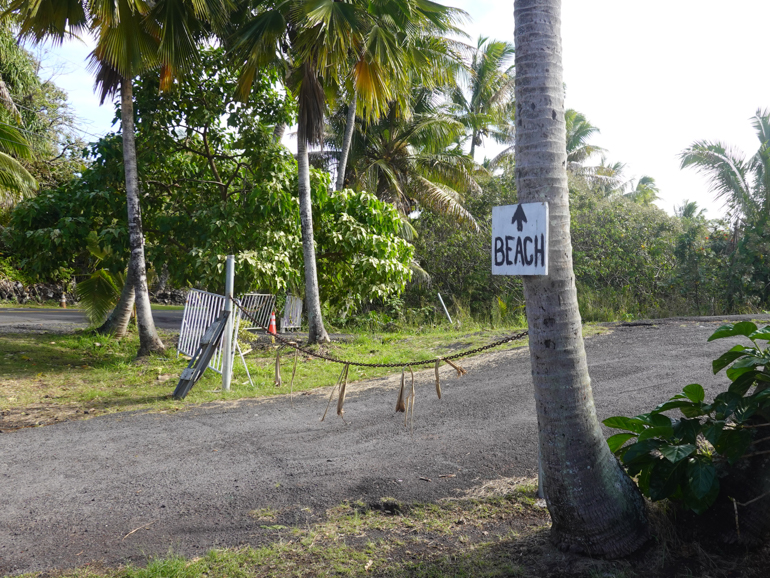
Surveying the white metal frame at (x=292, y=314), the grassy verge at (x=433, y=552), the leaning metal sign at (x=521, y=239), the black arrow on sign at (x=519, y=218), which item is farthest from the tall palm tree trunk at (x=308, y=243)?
the black arrow on sign at (x=519, y=218)

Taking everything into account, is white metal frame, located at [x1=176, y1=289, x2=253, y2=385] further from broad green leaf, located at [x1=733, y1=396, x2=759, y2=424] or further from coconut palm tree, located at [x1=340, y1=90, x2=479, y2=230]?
coconut palm tree, located at [x1=340, y1=90, x2=479, y2=230]

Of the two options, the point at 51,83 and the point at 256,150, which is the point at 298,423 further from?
the point at 51,83

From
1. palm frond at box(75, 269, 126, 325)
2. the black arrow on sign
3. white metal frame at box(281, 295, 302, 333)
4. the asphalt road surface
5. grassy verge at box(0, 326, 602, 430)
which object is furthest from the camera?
white metal frame at box(281, 295, 302, 333)

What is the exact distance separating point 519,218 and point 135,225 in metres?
9.28

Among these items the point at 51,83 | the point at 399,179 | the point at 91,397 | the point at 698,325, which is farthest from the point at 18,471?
the point at 51,83

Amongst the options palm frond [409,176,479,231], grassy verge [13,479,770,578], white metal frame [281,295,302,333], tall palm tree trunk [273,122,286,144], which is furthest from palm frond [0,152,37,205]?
grassy verge [13,479,770,578]

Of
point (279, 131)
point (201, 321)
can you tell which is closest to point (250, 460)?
point (201, 321)

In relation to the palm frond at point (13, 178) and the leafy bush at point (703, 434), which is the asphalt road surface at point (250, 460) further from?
the palm frond at point (13, 178)

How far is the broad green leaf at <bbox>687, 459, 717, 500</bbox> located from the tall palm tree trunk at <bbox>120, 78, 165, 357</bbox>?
9936mm

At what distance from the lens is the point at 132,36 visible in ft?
33.3

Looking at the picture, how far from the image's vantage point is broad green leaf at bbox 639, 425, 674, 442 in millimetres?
3188

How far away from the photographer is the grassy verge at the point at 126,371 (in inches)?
303

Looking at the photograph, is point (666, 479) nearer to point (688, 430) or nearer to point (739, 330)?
point (688, 430)

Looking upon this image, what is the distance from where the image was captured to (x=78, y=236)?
11391 millimetres
